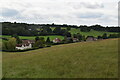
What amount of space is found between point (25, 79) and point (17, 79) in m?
0.93

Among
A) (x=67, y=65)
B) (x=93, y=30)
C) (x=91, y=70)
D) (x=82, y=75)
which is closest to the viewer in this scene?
(x=82, y=75)

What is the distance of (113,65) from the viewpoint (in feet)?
57.5

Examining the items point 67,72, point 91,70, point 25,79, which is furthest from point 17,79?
point 91,70

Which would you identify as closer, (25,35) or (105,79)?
(105,79)

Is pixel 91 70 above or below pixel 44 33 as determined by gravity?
below

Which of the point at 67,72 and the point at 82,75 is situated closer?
the point at 82,75

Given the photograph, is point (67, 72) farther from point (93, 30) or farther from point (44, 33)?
point (93, 30)

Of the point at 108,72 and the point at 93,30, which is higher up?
the point at 93,30

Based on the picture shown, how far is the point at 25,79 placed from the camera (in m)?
16.0

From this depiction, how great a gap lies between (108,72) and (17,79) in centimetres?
952

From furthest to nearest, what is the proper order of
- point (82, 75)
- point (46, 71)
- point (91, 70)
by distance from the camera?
point (46, 71) < point (91, 70) < point (82, 75)

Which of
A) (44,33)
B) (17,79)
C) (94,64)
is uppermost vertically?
(44,33)

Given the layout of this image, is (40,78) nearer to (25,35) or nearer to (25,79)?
(25,79)

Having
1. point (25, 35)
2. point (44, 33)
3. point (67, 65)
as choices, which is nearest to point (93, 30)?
point (44, 33)
